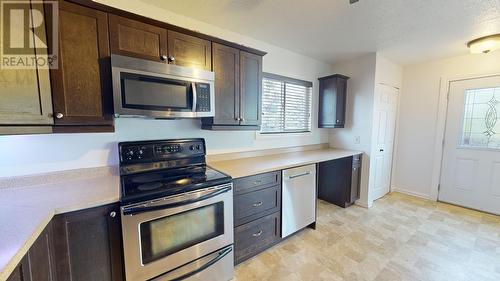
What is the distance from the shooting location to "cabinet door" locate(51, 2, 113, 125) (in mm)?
1321

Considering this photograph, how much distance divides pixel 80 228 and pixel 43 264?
0.70ft

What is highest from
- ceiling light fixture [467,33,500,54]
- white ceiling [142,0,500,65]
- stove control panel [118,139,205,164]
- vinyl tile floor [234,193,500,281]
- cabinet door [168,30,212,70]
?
white ceiling [142,0,500,65]

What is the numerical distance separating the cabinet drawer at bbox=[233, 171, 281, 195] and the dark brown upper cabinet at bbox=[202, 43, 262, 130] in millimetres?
582

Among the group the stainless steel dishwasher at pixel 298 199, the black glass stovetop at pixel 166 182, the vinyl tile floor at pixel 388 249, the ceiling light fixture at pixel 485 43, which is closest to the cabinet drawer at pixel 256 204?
the stainless steel dishwasher at pixel 298 199

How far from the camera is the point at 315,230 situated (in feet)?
8.53

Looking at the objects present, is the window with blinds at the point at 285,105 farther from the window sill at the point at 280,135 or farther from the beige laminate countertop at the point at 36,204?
the beige laminate countertop at the point at 36,204

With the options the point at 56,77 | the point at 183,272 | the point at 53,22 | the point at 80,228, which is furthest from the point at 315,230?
the point at 53,22

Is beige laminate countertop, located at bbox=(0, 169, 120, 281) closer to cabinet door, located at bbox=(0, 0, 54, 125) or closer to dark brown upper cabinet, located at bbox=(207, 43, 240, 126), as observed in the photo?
cabinet door, located at bbox=(0, 0, 54, 125)

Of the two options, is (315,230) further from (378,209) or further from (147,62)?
(147,62)

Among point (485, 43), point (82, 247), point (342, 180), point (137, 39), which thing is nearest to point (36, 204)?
point (82, 247)

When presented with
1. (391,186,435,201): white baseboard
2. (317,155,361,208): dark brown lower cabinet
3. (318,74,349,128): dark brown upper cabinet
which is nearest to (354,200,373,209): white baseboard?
(317,155,361,208): dark brown lower cabinet

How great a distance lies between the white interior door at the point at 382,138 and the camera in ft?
10.8

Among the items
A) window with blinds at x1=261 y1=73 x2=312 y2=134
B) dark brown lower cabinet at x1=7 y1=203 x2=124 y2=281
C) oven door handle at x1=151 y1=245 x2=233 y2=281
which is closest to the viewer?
dark brown lower cabinet at x1=7 y1=203 x2=124 y2=281

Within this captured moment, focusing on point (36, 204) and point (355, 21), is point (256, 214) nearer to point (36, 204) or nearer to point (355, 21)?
point (36, 204)
